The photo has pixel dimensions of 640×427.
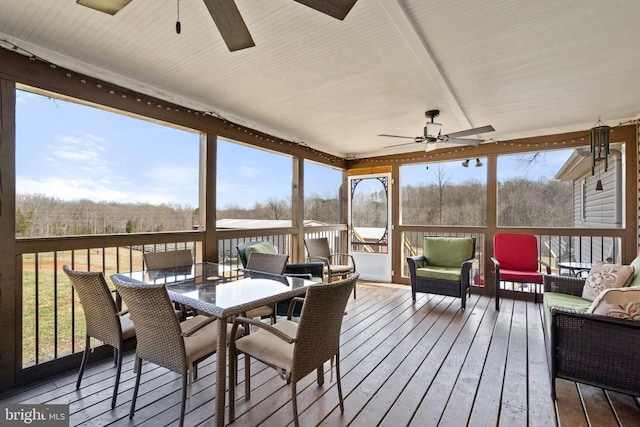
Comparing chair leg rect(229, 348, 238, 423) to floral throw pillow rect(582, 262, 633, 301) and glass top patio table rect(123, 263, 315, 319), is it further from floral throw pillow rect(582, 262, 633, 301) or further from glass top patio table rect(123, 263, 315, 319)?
floral throw pillow rect(582, 262, 633, 301)

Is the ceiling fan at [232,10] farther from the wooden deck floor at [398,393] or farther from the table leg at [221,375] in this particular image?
the wooden deck floor at [398,393]

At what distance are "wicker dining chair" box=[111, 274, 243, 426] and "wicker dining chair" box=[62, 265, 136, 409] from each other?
25 cm

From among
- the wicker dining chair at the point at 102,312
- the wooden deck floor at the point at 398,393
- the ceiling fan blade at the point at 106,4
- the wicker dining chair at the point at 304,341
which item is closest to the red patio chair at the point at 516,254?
the wooden deck floor at the point at 398,393

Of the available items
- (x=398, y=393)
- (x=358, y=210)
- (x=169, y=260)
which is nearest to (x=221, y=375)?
(x=398, y=393)

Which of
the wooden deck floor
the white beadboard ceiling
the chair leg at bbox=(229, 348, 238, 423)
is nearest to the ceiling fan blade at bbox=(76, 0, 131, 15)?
the white beadboard ceiling

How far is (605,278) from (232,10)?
12.1 ft

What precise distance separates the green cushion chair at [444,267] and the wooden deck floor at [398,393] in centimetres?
99

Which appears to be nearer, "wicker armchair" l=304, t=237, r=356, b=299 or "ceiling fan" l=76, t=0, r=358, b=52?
"ceiling fan" l=76, t=0, r=358, b=52

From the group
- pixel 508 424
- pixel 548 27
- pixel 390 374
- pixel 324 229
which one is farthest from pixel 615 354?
pixel 324 229

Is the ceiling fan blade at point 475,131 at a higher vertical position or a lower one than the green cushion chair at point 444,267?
higher

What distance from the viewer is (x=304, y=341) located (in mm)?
1688

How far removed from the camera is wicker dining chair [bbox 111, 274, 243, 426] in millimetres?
1636

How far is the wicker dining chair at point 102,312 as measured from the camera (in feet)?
6.32

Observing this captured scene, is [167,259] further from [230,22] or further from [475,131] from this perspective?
[475,131]
